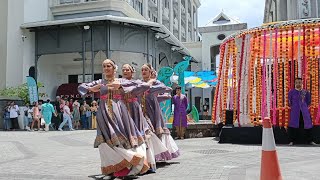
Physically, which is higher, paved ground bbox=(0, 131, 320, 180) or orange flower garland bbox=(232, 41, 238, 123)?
orange flower garland bbox=(232, 41, 238, 123)

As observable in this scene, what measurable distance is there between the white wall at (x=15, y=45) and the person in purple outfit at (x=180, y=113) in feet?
47.6

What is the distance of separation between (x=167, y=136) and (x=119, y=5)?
62.3 ft

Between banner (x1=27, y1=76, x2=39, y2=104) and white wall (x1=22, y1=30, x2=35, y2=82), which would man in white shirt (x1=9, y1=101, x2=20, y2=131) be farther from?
white wall (x1=22, y1=30, x2=35, y2=82)

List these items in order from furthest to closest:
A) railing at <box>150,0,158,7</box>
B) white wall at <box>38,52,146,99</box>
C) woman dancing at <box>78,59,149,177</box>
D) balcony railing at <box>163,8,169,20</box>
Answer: balcony railing at <box>163,8,169,20</box> < railing at <box>150,0,158,7</box> < white wall at <box>38,52,146,99</box> < woman dancing at <box>78,59,149,177</box>

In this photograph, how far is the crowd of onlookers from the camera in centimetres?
1972

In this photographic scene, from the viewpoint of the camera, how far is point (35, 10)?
2562 centimetres

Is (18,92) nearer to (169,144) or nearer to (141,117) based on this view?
(169,144)

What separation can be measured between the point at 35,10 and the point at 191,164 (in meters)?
20.9

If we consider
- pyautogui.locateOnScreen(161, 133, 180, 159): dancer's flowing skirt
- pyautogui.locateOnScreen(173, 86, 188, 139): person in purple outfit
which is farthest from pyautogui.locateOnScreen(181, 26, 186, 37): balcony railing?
pyautogui.locateOnScreen(161, 133, 180, 159): dancer's flowing skirt

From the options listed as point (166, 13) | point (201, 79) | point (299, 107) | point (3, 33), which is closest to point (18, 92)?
point (3, 33)

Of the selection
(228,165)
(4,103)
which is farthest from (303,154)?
(4,103)

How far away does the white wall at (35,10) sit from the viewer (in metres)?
24.7

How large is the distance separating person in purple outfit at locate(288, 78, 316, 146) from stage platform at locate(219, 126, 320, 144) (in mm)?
241

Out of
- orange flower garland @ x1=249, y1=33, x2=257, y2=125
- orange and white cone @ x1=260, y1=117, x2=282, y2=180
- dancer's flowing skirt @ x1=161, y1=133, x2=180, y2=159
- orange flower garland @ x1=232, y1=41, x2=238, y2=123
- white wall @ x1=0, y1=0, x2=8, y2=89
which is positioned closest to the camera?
orange and white cone @ x1=260, y1=117, x2=282, y2=180
